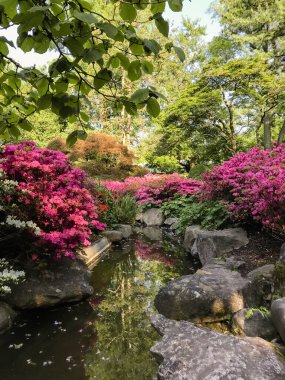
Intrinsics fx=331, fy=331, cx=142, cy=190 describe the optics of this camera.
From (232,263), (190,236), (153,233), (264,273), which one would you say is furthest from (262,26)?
A: (264,273)

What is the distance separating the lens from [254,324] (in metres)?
3.08

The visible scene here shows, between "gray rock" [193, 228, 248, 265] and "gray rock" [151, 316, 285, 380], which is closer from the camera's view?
"gray rock" [151, 316, 285, 380]

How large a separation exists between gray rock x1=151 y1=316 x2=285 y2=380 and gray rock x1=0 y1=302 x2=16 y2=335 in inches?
70.0

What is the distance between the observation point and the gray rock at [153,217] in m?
11.5

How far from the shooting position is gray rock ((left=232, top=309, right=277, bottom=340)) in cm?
298

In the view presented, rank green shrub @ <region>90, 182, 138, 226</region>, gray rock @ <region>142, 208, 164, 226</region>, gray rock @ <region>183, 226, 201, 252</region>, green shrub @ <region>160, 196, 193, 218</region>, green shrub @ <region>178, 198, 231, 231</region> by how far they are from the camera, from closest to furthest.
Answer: green shrub @ <region>178, 198, 231, 231</region>
gray rock @ <region>183, 226, 201, 252</region>
green shrub @ <region>90, 182, 138, 226</region>
green shrub @ <region>160, 196, 193, 218</region>
gray rock @ <region>142, 208, 164, 226</region>

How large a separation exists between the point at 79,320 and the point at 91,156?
1224 centimetres

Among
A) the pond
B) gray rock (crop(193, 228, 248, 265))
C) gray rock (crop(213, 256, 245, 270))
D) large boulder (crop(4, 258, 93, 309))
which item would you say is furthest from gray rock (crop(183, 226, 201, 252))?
large boulder (crop(4, 258, 93, 309))

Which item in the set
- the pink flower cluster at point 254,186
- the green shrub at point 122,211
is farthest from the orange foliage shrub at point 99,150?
the pink flower cluster at point 254,186

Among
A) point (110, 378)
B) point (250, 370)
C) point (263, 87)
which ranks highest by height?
point (263, 87)

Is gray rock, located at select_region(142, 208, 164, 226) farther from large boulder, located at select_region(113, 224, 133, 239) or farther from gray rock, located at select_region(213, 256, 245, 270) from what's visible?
gray rock, located at select_region(213, 256, 245, 270)

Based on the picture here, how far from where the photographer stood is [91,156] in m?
15.5

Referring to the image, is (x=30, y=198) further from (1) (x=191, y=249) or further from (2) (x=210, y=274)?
(1) (x=191, y=249)

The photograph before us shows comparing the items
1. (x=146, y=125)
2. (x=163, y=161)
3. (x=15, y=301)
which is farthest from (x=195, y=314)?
(x=146, y=125)
